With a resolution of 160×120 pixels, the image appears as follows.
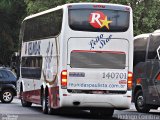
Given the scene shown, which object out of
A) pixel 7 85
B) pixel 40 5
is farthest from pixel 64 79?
pixel 40 5

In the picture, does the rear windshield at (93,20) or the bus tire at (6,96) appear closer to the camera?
the rear windshield at (93,20)

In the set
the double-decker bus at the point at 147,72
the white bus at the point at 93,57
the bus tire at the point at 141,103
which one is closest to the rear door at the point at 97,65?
the white bus at the point at 93,57

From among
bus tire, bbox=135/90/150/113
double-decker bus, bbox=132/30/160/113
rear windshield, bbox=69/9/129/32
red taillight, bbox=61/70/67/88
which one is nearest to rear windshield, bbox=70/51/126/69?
red taillight, bbox=61/70/67/88

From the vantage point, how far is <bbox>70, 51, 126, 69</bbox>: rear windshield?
69.5 feet

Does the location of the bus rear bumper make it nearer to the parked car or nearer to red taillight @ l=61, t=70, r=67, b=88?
red taillight @ l=61, t=70, r=67, b=88

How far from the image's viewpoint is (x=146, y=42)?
26000mm

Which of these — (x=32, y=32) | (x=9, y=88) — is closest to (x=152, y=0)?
(x=9, y=88)

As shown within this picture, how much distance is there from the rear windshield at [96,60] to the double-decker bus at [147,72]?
10.5 feet

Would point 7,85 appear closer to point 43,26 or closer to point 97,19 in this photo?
point 43,26

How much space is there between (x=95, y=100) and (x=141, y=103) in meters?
5.30

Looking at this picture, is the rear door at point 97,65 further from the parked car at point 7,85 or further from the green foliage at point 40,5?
the green foliage at point 40,5

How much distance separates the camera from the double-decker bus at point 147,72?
2448 centimetres

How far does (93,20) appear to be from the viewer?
21.3 metres

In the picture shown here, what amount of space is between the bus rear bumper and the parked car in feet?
31.6
